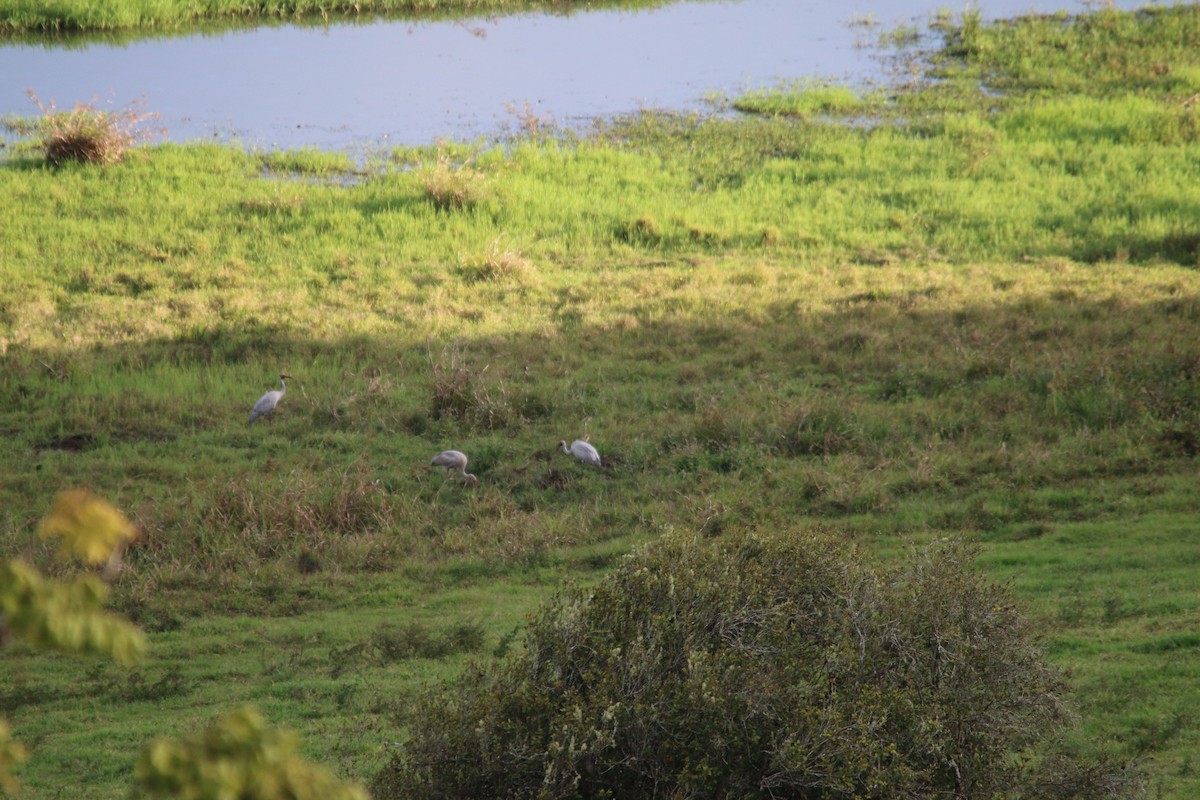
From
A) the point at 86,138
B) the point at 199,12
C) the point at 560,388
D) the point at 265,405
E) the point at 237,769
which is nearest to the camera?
the point at 237,769

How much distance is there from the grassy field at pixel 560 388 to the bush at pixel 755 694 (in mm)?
700

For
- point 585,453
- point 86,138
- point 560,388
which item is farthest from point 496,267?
point 86,138

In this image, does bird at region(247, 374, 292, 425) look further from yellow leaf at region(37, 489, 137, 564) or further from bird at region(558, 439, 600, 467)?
yellow leaf at region(37, 489, 137, 564)

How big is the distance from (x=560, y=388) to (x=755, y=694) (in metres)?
8.39

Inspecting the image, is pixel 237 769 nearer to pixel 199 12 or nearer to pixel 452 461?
pixel 452 461

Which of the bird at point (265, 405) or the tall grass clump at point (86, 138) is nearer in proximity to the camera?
the bird at point (265, 405)

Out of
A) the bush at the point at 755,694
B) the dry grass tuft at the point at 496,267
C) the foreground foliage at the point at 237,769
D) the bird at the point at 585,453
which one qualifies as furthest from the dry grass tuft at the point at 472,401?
the foreground foliage at the point at 237,769

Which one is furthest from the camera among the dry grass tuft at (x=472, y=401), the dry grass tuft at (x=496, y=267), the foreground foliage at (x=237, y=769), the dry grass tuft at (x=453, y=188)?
the dry grass tuft at (x=453, y=188)

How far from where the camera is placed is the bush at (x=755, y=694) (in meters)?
4.70

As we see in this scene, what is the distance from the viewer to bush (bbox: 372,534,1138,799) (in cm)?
470

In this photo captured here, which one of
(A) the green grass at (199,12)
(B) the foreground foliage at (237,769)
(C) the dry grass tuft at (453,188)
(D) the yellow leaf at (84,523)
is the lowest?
(C) the dry grass tuft at (453,188)

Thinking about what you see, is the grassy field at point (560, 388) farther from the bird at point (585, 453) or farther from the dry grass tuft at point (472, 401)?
the bird at point (585, 453)

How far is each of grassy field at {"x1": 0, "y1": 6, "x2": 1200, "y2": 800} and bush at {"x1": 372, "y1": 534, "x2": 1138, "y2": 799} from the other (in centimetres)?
70

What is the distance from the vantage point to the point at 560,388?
13.0 m
